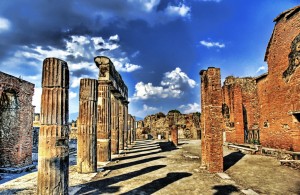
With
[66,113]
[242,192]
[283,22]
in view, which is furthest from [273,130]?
[66,113]

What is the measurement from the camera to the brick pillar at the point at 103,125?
38.3 ft

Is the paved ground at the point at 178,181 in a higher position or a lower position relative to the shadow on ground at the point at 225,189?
lower

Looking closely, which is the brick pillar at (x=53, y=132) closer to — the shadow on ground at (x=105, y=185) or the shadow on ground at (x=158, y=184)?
the shadow on ground at (x=105, y=185)

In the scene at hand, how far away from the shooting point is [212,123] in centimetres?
892

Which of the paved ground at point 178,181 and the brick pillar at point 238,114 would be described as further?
the brick pillar at point 238,114

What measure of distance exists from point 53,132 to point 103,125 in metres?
6.47

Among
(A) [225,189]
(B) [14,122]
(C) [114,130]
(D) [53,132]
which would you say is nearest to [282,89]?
(A) [225,189]

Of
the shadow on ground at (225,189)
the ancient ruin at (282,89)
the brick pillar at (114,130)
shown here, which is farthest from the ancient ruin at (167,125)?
the shadow on ground at (225,189)

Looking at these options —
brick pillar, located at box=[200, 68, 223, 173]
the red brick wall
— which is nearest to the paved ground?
brick pillar, located at box=[200, 68, 223, 173]

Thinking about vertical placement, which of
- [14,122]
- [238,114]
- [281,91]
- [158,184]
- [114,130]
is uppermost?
[281,91]

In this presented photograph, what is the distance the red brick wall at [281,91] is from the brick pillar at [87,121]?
417 inches

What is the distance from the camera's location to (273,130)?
14125mm

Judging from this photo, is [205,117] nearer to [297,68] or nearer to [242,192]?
[242,192]

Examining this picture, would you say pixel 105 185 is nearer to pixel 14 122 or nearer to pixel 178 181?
pixel 178 181
